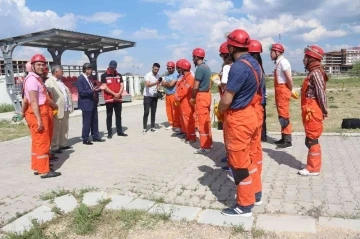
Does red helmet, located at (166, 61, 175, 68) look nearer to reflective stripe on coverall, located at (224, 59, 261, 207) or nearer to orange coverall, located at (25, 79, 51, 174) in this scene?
orange coverall, located at (25, 79, 51, 174)

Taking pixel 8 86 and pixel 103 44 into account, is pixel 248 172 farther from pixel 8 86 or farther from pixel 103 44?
pixel 103 44

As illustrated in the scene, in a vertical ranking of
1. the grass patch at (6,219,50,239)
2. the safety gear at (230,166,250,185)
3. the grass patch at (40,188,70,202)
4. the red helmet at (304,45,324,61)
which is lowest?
the grass patch at (6,219,50,239)

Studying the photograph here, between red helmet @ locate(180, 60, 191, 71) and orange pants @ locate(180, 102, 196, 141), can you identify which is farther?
orange pants @ locate(180, 102, 196, 141)

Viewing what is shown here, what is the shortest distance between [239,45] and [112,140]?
568 centimetres

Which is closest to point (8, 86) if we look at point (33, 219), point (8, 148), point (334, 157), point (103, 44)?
point (103, 44)

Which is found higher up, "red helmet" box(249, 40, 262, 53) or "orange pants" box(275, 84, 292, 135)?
"red helmet" box(249, 40, 262, 53)

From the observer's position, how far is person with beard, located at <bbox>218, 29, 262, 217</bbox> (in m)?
3.45

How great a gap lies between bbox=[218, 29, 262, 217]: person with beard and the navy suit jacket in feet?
16.1

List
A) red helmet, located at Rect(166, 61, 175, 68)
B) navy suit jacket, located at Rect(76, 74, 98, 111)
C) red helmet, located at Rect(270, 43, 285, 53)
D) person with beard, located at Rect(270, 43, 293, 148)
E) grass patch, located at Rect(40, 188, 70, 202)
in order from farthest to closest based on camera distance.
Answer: red helmet, located at Rect(166, 61, 175, 68)
navy suit jacket, located at Rect(76, 74, 98, 111)
red helmet, located at Rect(270, 43, 285, 53)
person with beard, located at Rect(270, 43, 293, 148)
grass patch, located at Rect(40, 188, 70, 202)

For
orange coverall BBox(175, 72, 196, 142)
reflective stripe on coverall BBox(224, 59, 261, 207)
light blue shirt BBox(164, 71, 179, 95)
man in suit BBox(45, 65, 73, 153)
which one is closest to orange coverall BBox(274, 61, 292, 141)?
orange coverall BBox(175, 72, 196, 142)

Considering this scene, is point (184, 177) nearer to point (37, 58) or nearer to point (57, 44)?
point (37, 58)

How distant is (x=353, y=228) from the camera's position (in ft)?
11.2

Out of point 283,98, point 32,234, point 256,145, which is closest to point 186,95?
point 283,98

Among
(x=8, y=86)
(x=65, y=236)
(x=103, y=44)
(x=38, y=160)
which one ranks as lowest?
(x=65, y=236)
